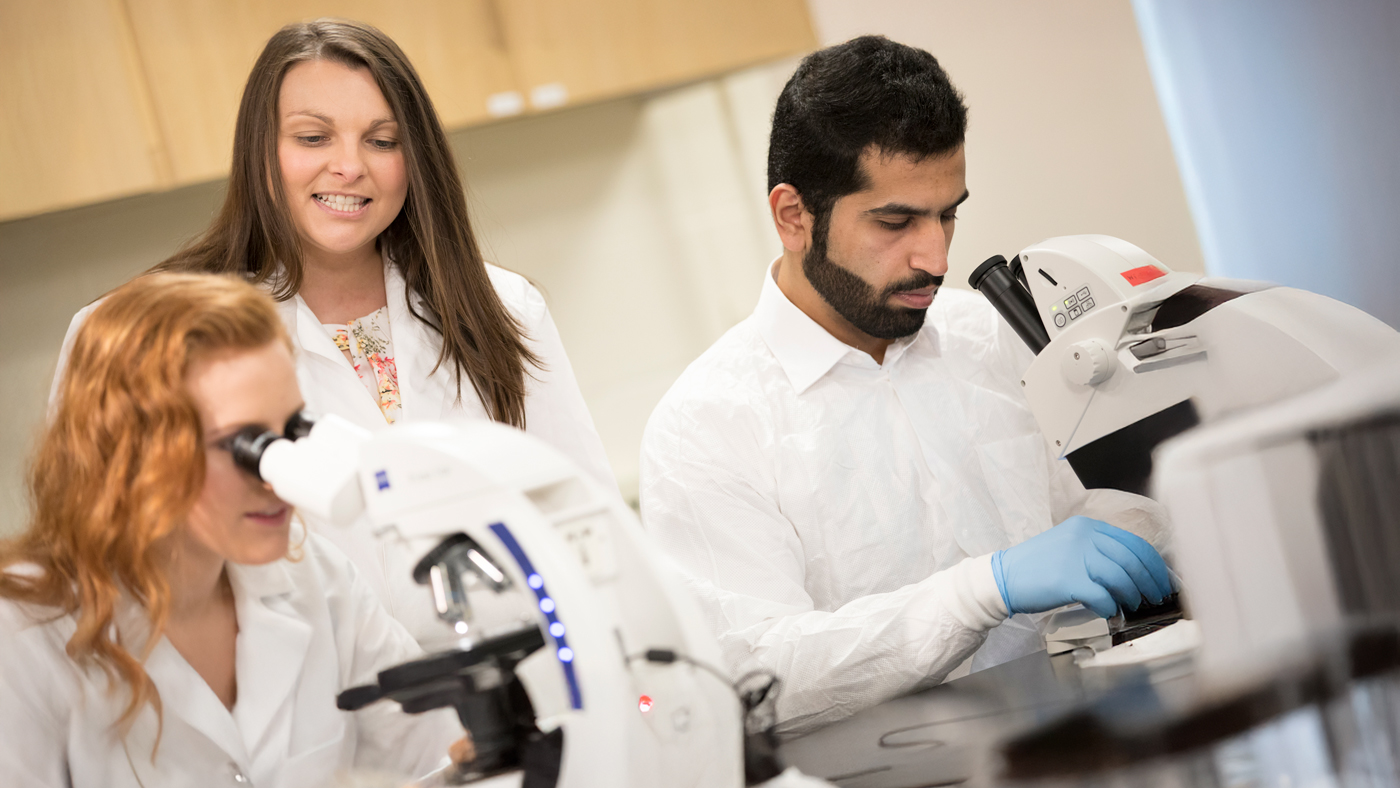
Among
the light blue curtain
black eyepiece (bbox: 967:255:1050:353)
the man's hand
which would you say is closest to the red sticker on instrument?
black eyepiece (bbox: 967:255:1050:353)

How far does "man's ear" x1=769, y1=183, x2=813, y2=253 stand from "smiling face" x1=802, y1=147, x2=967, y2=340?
0.8 inches

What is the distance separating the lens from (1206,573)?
2.86ft

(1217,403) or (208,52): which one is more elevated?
(208,52)

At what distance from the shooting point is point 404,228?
68.3 inches

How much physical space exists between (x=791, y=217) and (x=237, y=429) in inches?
37.0

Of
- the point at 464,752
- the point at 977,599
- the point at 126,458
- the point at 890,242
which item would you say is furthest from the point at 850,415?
the point at 126,458

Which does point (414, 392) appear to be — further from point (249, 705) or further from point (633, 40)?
point (633, 40)

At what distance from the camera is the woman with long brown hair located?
1545mm

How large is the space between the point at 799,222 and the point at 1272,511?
0.92 m

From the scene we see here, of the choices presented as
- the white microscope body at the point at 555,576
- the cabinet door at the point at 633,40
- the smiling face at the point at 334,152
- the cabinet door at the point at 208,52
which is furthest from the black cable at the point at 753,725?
the cabinet door at the point at 633,40

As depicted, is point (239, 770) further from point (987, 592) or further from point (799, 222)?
point (799, 222)

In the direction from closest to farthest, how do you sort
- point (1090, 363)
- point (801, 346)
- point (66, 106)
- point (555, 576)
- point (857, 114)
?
point (555, 576) → point (1090, 363) → point (857, 114) → point (801, 346) → point (66, 106)

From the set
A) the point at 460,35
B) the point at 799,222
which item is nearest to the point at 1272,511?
the point at 799,222

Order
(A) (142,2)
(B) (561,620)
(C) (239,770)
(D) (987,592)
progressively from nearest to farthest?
(B) (561,620)
(C) (239,770)
(D) (987,592)
(A) (142,2)
